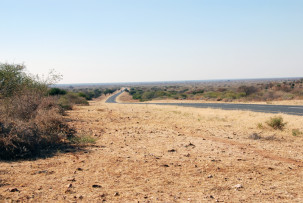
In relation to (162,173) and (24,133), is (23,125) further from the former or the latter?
(162,173)

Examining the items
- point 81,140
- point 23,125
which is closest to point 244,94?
point 81,140

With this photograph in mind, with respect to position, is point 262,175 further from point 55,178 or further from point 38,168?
point 38,168

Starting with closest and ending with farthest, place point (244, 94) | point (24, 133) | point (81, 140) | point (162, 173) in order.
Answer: point (162, 173) → point (24, 133) → point (81, 140) → point (244, 94)

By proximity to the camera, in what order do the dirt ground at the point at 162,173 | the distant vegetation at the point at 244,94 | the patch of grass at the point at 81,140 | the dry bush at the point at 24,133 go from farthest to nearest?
the distant vegetation at the point at 244,94
the patch of grass at the point at 81,140
the dry bush at the point at 24,133
the dirt ground at the point at 162,173

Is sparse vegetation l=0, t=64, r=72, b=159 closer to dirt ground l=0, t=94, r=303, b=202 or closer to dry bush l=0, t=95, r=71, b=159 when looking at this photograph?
dry bush l=0, t=95, r=71, b=159

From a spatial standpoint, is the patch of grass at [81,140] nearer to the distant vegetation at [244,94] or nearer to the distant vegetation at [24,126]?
the distant vegetation at [24,126]

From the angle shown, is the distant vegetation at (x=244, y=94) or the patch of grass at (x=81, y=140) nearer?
the patch of grass at (x=81, y=140)

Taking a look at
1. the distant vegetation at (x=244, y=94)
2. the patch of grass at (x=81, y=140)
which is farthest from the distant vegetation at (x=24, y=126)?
the distant vegetation at (x=244, y=94)

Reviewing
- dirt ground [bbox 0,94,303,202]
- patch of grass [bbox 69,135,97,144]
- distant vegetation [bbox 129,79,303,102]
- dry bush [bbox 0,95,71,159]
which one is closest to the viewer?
dirt ground [bbox 0,94,303,202]

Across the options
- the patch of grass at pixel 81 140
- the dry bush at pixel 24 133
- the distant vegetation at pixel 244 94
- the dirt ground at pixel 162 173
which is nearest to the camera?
the dirt ground at pixel 162 173

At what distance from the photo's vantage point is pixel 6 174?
20.6ft

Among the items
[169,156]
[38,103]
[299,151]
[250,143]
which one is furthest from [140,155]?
[38,103]

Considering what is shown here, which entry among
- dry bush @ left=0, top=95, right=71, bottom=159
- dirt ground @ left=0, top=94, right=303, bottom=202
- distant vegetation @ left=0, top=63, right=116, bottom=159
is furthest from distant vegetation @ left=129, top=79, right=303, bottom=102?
dry bush @ left=0, top=95, right=71, bottom=159

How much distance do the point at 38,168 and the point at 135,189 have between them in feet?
9.12
